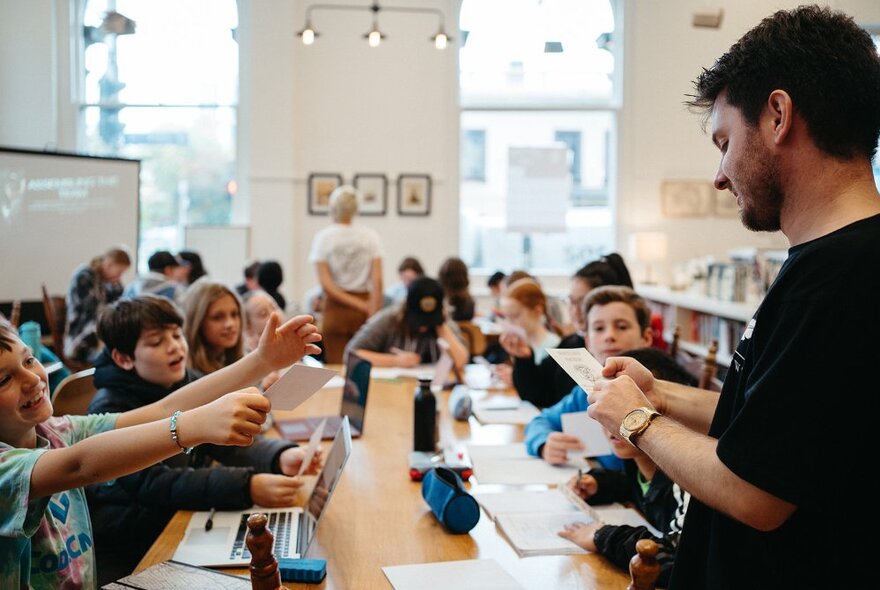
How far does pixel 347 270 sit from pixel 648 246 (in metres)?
3.86

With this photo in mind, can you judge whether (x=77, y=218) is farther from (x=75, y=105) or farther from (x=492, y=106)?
(x=492, y=106)

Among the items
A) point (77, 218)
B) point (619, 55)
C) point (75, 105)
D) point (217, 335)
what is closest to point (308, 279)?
point (77, 218)

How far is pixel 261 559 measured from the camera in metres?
1.20

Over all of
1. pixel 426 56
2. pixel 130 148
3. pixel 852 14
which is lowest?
pixel 852 14

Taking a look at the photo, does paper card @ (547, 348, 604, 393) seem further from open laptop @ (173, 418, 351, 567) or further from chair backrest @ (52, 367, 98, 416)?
chair backrest @ (52, 367, 98, 416)

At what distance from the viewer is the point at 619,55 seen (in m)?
9.53

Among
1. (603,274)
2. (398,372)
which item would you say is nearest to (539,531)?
(603,274)

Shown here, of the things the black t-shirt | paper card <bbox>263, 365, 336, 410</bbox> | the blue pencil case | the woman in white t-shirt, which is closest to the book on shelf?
paper card <bbox>263, 365, 336, 410</bbox>

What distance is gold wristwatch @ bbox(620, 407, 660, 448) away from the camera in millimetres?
1281

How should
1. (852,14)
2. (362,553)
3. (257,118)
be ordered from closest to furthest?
(852,14)
(362,553)
(257,118)

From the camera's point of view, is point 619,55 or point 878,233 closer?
point 878,233

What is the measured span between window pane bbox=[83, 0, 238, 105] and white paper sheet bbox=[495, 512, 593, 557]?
837cm

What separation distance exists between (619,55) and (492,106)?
5.26 feet

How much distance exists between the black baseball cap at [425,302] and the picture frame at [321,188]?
17.4ft
